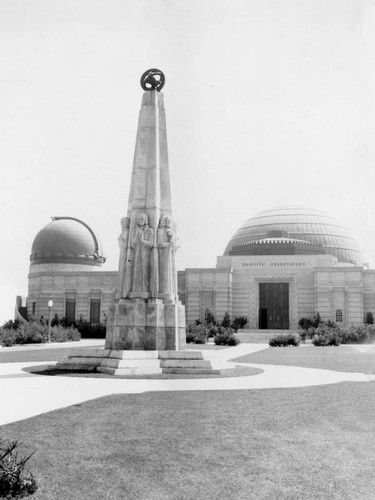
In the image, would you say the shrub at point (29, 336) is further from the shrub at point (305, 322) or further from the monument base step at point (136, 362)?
the shrub at point (305, 322)

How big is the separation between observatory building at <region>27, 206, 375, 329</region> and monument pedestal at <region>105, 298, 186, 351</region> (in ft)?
144

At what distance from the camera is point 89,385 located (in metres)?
13.1

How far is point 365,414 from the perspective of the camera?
9586 millimetres

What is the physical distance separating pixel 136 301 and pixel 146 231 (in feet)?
7.52

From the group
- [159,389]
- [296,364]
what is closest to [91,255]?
[296,364]

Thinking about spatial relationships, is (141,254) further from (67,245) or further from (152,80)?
(67,245)

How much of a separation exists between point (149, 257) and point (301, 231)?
181 feet

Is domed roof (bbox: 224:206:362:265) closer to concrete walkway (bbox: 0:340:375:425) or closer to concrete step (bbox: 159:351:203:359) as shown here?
concrete step (bbox: 159:351:203:359)

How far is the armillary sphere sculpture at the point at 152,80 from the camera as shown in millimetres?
19859

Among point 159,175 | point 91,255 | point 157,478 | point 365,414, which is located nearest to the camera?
point 157,478

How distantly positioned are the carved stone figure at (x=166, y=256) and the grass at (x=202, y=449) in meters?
7.57

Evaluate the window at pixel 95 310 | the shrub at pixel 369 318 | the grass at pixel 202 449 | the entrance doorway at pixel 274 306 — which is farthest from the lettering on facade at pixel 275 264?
the grass at pixel 202 449

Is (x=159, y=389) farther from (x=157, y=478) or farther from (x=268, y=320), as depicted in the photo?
(x=268, y=320)

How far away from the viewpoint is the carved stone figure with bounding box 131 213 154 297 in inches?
714
